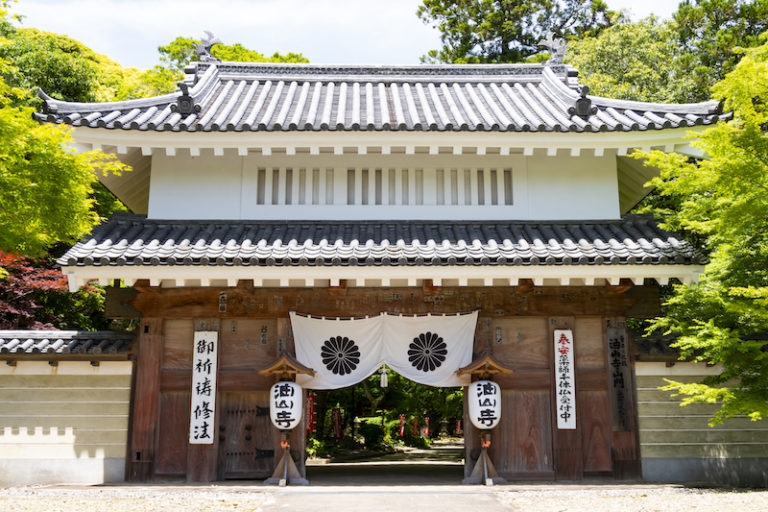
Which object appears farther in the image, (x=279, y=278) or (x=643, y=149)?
(x=643, y=149)

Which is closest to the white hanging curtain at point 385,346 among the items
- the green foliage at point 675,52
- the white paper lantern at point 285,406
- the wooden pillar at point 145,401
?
the white paper lantern at point 285,406

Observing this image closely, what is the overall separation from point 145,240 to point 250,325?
2212 millimetres

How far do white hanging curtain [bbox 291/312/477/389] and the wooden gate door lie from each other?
98 cm

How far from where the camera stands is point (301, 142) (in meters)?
10.7

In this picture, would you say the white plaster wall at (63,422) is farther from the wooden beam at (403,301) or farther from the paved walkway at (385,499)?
the paved walkway at (385,499)

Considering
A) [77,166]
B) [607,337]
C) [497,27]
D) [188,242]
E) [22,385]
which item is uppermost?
[497,27]

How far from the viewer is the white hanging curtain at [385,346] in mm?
10555

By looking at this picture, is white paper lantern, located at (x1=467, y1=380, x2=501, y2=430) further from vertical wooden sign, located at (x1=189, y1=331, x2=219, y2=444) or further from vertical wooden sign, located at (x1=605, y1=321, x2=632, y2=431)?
vertical wooden sign, located at (x1=189, y1=331, x2=219, y2=444)

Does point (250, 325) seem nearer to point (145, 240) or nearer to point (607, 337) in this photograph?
point (145, 240)

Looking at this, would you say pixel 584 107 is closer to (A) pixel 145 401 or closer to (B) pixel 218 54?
(A) pixel 145 401

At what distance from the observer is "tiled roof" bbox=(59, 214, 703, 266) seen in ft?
30.9

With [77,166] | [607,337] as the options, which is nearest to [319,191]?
[77,166]

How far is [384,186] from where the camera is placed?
455 inches

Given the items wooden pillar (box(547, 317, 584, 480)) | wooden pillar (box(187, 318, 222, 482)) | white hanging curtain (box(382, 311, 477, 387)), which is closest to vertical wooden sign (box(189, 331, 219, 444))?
wooden pillar (box(187, 318, 222, 482))
